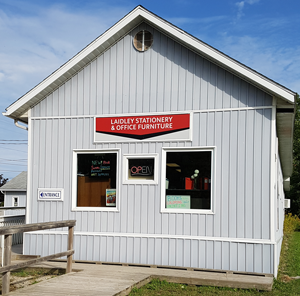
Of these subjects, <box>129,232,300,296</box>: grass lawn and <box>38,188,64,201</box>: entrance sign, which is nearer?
<box>129,232,300,296</box>: grass lawn

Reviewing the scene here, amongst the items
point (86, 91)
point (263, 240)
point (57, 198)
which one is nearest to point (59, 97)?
point (86, 91)

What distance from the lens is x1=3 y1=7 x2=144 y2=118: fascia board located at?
9.64 m

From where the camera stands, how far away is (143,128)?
9.76 m

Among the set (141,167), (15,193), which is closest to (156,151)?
(141,167)

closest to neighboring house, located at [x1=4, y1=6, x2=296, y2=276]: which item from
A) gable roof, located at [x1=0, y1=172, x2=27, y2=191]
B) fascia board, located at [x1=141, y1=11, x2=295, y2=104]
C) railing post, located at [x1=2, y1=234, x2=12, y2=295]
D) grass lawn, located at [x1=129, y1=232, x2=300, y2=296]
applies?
fascia board, located at [x1=141, y1=11, x2=295, y2=104]

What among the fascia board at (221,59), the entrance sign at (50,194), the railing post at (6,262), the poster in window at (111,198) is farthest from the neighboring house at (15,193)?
the railing post at (6,262)

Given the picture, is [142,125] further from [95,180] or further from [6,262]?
[6,262]

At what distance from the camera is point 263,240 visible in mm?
8742

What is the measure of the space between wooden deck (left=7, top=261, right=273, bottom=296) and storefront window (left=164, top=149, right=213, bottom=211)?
1444 mm

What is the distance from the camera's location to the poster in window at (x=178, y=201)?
9.44 meters

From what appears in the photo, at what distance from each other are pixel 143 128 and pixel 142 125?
73 millimetres

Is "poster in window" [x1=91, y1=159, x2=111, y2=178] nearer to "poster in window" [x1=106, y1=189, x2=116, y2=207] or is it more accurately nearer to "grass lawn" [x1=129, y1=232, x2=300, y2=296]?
"poster in window" [x1=106, y1=189, x2=116, y2=207]

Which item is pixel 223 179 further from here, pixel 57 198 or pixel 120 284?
pixel 57 198

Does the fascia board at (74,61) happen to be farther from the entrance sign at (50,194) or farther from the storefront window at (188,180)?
the storefront window at (188,180)
